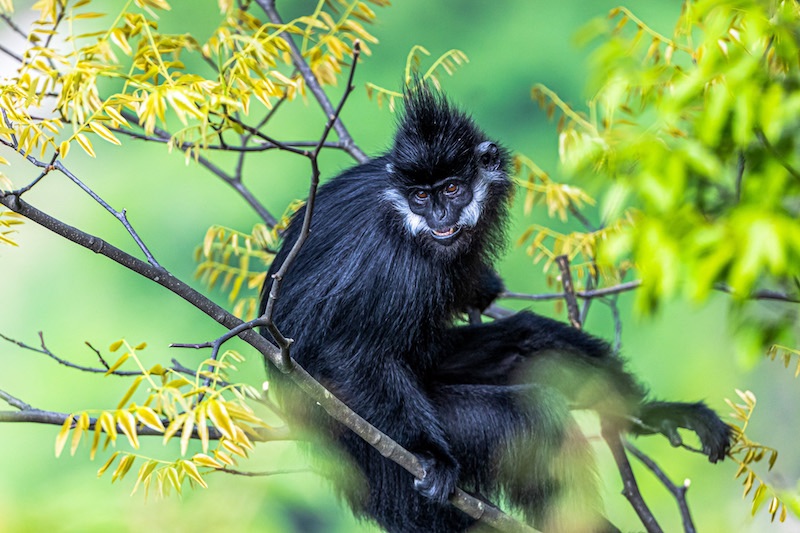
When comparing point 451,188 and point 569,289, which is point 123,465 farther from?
point 569,289

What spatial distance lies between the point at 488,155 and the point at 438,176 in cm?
24

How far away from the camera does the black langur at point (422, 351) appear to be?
9.08ft

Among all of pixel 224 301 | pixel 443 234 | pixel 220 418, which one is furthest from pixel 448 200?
pixel 224 301

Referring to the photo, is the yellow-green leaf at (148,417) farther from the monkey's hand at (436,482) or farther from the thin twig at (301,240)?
the monkey's hand at (436,482)

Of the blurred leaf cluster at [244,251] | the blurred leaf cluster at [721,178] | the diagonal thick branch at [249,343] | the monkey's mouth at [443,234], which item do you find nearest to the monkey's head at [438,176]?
the monkey's mouth at [443,234]

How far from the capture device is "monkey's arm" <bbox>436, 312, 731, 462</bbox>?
3191 millimetres

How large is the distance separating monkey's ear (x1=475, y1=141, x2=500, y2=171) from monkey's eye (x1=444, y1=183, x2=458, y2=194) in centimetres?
15

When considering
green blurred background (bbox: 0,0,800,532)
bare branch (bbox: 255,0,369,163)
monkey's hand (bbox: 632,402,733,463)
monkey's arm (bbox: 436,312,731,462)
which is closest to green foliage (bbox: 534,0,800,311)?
monkey's hand (bbox: 632,402,733,463)

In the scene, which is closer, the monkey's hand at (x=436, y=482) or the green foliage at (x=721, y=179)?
the green foliage at (x=721, y=179)

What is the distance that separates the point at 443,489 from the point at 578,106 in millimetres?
3213

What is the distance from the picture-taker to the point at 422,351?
2.90 meters

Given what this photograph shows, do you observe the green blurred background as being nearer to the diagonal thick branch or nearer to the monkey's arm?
the monkey's arm

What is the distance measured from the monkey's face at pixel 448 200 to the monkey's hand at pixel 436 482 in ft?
2.58

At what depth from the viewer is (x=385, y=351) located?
279 cm
